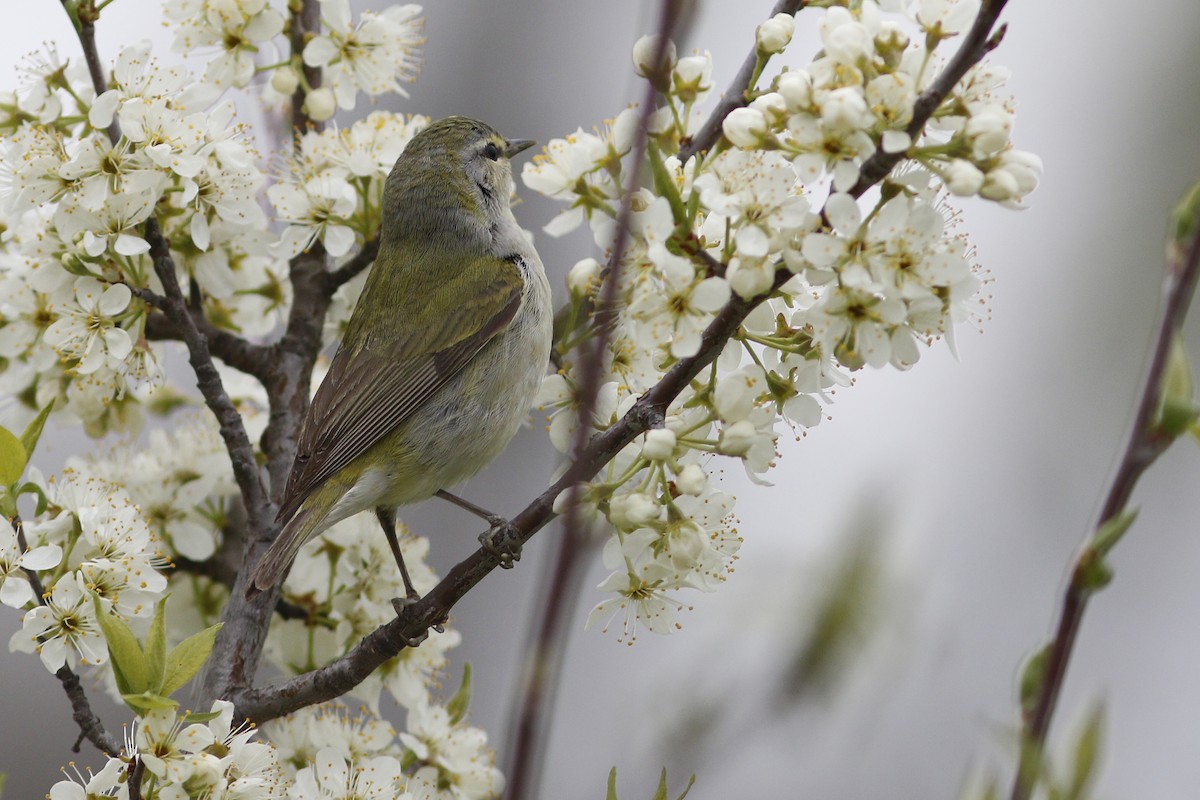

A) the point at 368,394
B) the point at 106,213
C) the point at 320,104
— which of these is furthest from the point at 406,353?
the point at 106,213

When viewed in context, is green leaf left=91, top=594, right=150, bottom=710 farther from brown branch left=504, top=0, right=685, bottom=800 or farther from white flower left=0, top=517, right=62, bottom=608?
brown branch left=504, top=0, right=685, bottom=800

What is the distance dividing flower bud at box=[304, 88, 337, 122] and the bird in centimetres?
34

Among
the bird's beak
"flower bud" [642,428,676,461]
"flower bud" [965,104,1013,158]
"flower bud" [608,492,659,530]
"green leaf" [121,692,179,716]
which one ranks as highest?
the bird's beak

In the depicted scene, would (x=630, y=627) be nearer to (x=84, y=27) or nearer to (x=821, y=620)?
(x=821, y=620)

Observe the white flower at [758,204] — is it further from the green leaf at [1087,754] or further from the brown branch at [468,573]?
the green leaf at [1087,754]

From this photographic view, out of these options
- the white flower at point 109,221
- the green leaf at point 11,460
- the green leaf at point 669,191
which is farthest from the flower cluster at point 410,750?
the green leaf at point 669,191

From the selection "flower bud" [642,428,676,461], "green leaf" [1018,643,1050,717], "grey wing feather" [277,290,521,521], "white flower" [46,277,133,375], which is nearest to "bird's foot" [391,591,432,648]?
"grey wing feather" [277,290,521,521]

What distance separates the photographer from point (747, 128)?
206 centimetres

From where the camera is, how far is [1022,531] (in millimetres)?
5645

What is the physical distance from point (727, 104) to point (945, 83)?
795 millimetres

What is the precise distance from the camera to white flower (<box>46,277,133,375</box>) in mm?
3031

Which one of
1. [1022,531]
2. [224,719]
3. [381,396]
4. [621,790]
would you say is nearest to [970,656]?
[1022,531]

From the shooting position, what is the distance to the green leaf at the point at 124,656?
2.12 metres

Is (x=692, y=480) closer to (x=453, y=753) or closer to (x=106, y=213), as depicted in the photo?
A: (x=453, y=753)
